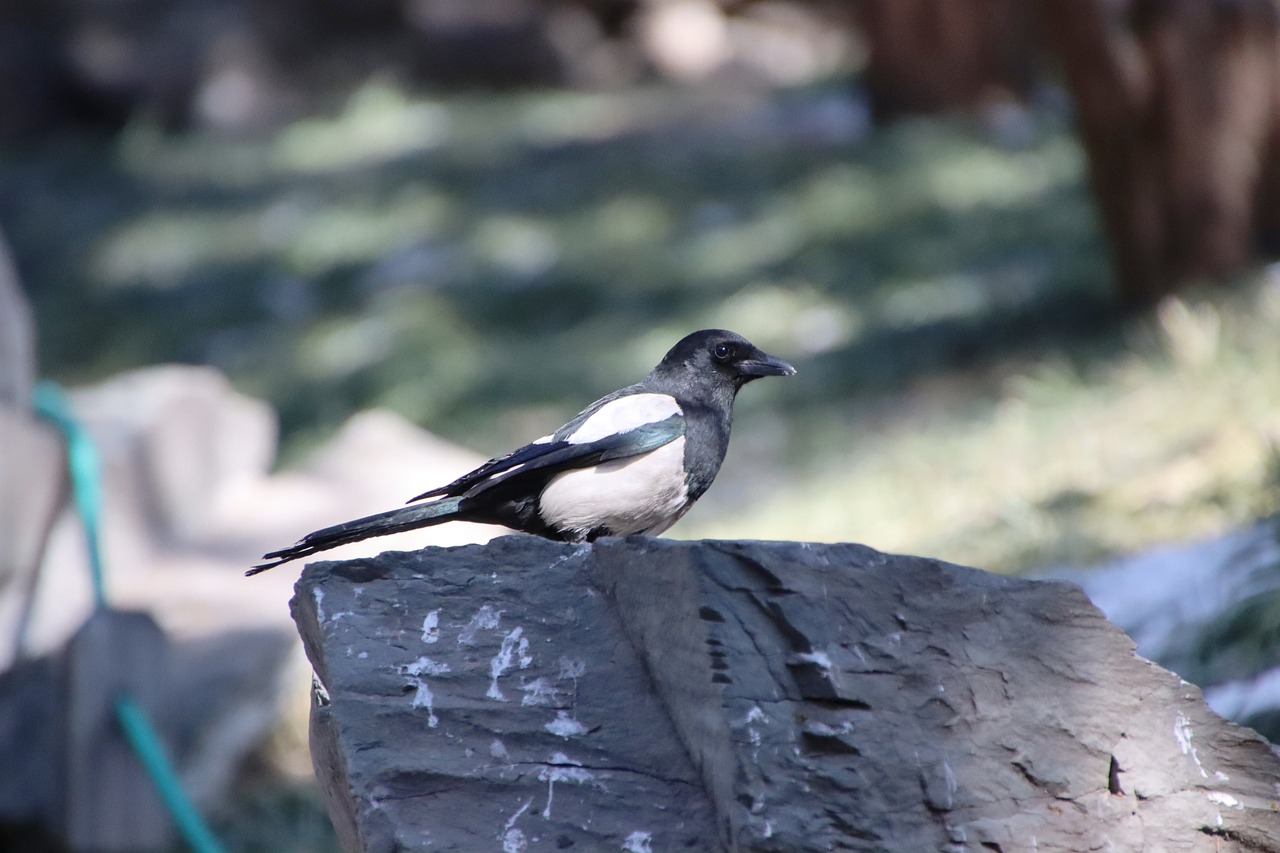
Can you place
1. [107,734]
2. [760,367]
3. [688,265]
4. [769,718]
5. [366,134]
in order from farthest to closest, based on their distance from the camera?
[366,134]
[688,265]
[107,734]
[760,367]
[769,718]

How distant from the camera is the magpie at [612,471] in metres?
2.96

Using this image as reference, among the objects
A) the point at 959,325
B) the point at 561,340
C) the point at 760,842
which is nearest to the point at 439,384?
the point at 561,340

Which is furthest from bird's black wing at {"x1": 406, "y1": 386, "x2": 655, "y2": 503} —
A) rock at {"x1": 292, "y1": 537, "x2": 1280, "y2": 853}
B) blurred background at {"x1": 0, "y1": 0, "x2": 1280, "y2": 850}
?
blurred background at {"x1": 0, "y1": 0, "x2": 1280, "y2": 850}

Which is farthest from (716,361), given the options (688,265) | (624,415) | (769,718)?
(688,265)

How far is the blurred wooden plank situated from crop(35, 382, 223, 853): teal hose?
52 millimetres

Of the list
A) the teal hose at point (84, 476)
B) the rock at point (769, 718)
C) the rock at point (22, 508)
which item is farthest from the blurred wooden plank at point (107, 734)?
the rock at point (769, 718)

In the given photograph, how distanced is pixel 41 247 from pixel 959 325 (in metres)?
6.61

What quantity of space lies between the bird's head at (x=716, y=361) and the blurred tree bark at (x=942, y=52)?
26.4 feet

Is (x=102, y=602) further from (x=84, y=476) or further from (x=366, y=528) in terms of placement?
(x=366, y=528)

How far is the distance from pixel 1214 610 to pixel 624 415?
162 centimetres

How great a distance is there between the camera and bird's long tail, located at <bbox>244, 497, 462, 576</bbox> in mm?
2639

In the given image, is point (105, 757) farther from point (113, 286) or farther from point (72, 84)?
point (72, 84)

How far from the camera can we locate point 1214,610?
11.9 ft

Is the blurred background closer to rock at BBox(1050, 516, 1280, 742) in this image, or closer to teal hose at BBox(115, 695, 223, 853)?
rock at BBox(1050, 516, 1280, 742)
